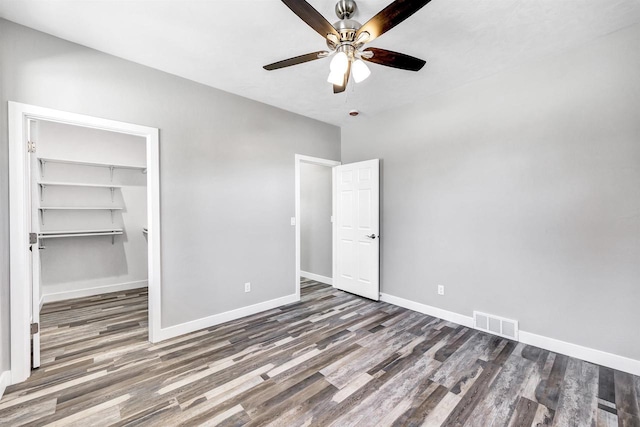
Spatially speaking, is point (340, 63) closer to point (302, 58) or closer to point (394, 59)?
point (302, 58)

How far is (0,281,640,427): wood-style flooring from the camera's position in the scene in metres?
1.81

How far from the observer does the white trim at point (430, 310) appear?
126 inches

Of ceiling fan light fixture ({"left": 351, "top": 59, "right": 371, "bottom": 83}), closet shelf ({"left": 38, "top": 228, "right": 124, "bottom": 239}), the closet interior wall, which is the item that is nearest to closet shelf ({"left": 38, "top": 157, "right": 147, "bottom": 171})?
the closet interior wall

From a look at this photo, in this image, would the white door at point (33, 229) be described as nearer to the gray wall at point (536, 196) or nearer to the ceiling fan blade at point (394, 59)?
the ceiling fan blade at point (394, 59)

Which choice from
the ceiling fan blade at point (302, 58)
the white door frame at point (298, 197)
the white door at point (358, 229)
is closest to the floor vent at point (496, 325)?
the white door at point (358, 229)

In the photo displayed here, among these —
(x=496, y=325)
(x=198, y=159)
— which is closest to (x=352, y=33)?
(x=198, y=159)

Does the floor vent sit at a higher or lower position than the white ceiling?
lower

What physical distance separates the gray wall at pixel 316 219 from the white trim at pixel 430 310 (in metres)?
1.31

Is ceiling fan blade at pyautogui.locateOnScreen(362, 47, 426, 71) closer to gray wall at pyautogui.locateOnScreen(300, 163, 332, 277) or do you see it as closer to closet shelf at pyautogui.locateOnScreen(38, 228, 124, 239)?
gray wall at pyautogui.locateOnScreen(300, 163, 332, 277)

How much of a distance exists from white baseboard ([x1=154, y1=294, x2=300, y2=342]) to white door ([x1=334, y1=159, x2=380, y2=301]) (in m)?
0.94

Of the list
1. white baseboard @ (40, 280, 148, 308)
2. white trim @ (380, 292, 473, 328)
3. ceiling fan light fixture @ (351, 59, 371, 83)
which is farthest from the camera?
white baseboard @ (40, 280, 148, 308)

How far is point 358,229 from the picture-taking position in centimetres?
419

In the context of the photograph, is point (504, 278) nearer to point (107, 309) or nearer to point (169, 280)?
point (169, 280)

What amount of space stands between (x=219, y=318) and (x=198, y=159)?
6.13ft
